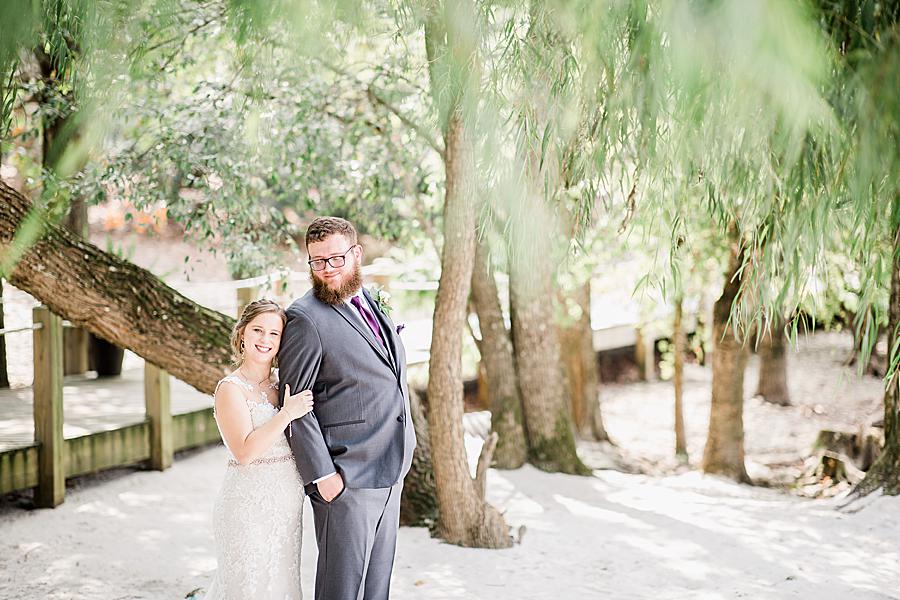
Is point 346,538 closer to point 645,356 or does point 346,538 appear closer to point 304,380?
point 304,380

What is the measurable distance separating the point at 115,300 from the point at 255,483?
1.94m

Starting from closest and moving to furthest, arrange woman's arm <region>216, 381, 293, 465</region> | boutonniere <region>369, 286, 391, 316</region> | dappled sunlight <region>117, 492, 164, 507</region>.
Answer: woman's arm <region>216, 381, 293, 465</region>
boutonniere <region>369, 286, 391, 316</region>
dappled sunlight <region>117, 492, 164, 507</region>

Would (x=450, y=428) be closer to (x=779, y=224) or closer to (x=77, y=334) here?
(x=779, y=224)

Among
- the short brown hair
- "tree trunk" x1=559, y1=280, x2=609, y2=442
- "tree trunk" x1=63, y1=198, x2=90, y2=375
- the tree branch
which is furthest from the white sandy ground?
"tree trunk" x1=559, y1=280, x2=609, y2=442

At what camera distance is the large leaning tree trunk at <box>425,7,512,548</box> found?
4305 millimetres

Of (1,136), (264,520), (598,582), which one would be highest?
(1,136)

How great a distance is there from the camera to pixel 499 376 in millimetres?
6863

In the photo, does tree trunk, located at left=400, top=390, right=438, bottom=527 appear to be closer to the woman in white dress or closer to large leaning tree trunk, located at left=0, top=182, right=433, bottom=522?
large leaning tree trunk, located at left=0, top=182, right=433, bottom=522

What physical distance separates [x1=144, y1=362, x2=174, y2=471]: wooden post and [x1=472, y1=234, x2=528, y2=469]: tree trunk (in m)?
2.31

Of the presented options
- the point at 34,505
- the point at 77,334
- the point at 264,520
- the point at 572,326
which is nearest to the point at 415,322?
the point at 572,326

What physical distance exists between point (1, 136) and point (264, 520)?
250 cm

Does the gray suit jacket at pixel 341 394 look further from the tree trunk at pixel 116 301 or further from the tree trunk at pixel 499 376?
the tree trunk at pixel 499 376

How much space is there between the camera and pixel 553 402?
689 cm

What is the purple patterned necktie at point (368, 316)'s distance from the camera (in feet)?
10.5
